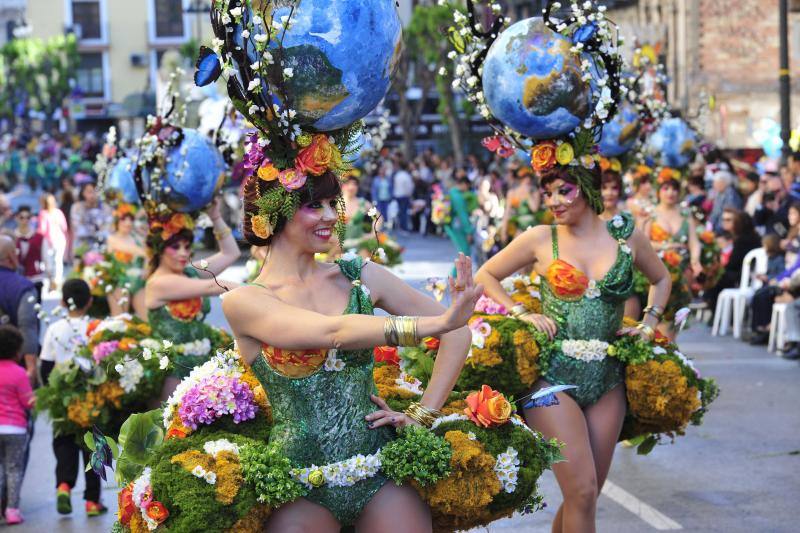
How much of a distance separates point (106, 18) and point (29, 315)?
73.4 meters

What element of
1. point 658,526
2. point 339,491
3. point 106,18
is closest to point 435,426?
point 339,491

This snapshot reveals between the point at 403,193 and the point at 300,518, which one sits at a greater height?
the point at 403,193

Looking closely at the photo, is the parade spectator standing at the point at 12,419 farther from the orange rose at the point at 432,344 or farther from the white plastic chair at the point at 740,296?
the white plastic chair at the point at 740,296

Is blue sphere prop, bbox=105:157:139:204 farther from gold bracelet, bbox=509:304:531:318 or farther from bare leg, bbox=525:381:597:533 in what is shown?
bare leg, bbox=525:381:597:533

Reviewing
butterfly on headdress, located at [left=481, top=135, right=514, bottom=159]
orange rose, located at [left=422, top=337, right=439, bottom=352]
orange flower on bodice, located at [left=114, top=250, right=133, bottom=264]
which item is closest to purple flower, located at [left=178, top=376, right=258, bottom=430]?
orange rose, located at [left=422, top=337, right=439, bottom=352]

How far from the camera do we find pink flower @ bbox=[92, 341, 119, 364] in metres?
8.65

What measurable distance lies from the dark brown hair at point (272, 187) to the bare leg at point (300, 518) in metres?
0.89

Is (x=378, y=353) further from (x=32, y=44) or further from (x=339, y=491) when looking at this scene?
(x=32, y=44)

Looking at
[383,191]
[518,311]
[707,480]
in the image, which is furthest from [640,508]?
[383,191]

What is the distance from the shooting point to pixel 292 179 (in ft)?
15.3

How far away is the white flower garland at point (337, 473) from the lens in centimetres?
455

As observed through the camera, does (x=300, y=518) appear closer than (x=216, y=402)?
Yes

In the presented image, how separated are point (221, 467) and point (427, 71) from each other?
4382 centimetres

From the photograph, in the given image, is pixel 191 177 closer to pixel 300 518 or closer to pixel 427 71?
pixel 300 518
